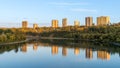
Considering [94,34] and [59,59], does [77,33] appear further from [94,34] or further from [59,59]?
[59,59]

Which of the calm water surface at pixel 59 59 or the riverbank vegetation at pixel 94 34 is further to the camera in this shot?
the riverbank vegetation at pixel 94 34

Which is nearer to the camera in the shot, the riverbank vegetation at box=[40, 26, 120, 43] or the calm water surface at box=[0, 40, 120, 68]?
the calm water surface at box=[0, 40, 120, 68]

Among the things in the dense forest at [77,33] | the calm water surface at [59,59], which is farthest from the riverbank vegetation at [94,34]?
the calm water surface at [59,59]

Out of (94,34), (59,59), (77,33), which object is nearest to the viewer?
(59,59)

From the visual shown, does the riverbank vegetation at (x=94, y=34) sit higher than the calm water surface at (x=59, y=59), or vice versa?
the riverbank vegetation at (x=94, y=34)

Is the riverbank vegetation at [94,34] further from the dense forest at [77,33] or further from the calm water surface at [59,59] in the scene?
the calm water surface at [59,59]

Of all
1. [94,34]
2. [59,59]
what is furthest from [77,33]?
[59,59]

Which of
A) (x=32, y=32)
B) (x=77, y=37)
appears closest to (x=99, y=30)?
(x=77, y=37)

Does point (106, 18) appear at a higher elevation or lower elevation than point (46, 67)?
higher

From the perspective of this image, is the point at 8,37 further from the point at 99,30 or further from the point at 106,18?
the point at 106,18

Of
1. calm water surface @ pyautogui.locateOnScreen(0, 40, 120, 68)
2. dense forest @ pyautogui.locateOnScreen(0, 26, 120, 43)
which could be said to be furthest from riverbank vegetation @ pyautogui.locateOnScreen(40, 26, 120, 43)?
calm water surface @ pyautogui.locateOnScreen(0, 40, 120, 68)

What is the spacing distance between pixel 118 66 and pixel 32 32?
5463 centimetres

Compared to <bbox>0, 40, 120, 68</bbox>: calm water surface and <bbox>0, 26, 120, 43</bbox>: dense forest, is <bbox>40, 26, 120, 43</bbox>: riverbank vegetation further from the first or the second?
<bbox>0, 40, 120, 68</bbox>: calm water surface

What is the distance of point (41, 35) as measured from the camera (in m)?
65.2
